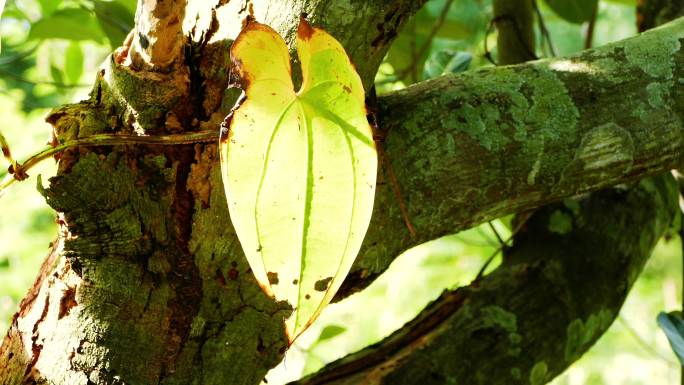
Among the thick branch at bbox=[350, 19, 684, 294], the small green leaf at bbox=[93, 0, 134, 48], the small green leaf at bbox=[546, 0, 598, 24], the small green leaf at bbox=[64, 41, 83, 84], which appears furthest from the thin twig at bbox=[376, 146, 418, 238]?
Answer: the small green leaf at bbox=[64, 41, 83, 84]

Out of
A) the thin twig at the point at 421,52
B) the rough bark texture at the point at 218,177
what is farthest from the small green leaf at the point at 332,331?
the thin twig at the point at 421,52

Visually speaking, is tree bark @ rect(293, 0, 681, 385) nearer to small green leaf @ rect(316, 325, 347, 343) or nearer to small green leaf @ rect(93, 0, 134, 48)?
small green leaf @ rect(316, 325, 347, 343)

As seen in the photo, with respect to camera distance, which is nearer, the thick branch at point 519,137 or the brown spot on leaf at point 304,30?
the brown spot on leaf at point 304,30

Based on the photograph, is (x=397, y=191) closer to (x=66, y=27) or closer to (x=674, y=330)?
(x=674, y=330)

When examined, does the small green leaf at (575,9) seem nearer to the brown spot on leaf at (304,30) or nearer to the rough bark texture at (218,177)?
the rough bark texture at (218,177)

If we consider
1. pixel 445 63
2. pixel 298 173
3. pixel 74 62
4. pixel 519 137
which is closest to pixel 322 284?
pixel 298 173

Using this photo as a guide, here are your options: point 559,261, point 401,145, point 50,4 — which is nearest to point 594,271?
point 559,261
